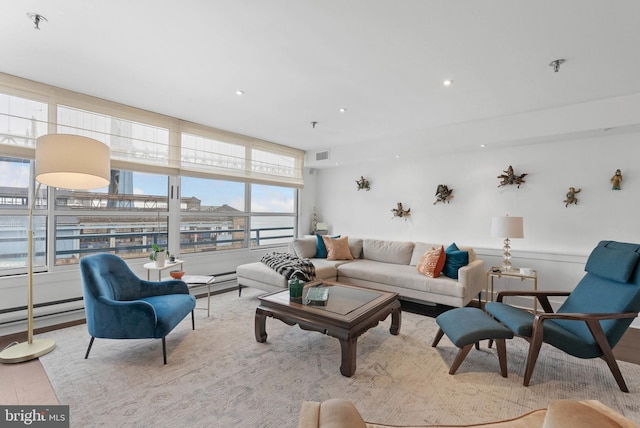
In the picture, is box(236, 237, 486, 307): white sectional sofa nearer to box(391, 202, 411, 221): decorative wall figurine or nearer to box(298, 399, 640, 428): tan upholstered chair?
box(391, 202, 411, 221): decorative wall figurine

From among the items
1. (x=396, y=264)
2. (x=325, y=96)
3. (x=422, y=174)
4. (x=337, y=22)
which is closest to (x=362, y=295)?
(x=396, y=264)

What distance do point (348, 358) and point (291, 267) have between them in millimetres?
1793

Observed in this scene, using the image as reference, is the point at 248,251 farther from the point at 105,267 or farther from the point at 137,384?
the point at 137,384

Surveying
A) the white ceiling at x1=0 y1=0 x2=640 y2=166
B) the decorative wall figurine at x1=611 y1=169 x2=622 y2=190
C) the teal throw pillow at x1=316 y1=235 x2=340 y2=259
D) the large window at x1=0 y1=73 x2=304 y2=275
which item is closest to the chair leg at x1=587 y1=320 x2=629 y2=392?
the white ceiling at x1=0 y1=0 x2=640 y2=166

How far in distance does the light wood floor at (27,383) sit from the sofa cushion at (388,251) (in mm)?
2451

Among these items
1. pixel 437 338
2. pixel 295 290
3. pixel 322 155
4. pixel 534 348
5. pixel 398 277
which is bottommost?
pixel 437 338

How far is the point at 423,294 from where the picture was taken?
3.71 metres

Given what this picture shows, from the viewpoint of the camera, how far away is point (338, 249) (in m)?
4.87

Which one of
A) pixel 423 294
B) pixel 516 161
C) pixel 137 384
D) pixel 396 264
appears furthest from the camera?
pixel 396 264

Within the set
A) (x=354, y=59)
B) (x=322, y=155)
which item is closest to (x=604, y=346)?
(x=354, y=59)

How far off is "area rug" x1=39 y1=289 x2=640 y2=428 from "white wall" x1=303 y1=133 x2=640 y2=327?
158 centimetres

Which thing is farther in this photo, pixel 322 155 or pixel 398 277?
pixel 322 155

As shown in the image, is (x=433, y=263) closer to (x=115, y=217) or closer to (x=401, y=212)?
(x=401, y=212)

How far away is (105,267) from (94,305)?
45 cm
